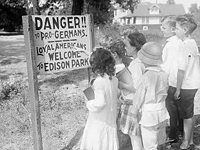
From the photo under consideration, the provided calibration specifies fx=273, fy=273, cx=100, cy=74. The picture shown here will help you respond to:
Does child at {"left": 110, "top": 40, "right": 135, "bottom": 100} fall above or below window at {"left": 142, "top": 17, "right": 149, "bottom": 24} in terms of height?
below

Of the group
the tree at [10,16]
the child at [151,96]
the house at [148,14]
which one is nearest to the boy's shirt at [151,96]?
the child at [151,96]

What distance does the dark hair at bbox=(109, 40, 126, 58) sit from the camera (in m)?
2.92

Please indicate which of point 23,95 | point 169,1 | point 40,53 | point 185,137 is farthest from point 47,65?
point 169,1

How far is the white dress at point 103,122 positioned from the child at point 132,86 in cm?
21

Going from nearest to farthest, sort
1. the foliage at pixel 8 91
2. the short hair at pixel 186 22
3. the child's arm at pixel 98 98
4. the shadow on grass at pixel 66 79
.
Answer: the child's arm at pixel 98 98, the short hair at pixel 186 22, the foliage at pixel 8 91, the shadow on grass at pixel 66 79

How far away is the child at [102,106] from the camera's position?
249cm

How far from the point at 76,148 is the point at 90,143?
89cm

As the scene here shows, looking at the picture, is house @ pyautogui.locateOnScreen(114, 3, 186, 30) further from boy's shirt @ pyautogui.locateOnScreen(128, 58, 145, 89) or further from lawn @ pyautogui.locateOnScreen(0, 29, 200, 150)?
boy's shirt @ pyautogui.locateOnScreen(128, 58, 145, 89)

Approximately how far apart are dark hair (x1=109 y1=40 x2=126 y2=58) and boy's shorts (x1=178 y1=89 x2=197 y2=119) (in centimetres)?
85

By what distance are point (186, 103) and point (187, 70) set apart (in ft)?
1.34

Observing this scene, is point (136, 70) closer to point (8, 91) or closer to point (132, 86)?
point (132, 86)

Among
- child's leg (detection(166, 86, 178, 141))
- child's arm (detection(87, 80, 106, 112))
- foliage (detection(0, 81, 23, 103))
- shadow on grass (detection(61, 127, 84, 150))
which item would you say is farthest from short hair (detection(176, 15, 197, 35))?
foliage (detection(0, 81, 23, 103))

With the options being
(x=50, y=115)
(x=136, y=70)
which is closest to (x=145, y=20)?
(x=50, y=115)

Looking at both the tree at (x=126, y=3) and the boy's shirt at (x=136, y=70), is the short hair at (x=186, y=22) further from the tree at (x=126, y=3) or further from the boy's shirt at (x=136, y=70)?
the tree at (x=126, y=3)
